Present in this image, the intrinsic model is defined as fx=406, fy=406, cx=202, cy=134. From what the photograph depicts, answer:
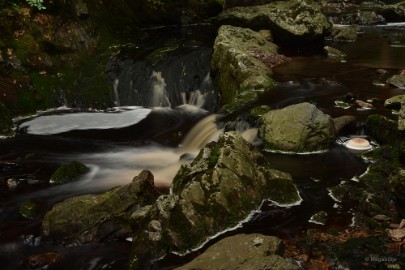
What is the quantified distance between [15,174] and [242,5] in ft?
59.4

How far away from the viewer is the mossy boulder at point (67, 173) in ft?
27.4

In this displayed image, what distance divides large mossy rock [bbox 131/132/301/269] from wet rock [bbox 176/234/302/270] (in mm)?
712

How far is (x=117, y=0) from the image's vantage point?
1839 cm

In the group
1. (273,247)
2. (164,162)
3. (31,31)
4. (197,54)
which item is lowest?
(164,162)

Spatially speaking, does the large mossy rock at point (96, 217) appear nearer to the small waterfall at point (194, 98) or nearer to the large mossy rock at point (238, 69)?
the large mossy rock at point (238, 69)

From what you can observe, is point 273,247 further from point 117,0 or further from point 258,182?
point 117,0

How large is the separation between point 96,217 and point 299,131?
4.75 meters

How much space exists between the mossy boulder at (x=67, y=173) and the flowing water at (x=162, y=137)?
0.58 ft

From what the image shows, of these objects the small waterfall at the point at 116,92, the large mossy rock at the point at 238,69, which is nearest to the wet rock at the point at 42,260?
the large mossy rock at the point at 238,69

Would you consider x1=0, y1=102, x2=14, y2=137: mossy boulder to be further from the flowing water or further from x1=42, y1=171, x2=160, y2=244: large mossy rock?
x1=42, y1=171, x2=160, y2=244: large mossy rock

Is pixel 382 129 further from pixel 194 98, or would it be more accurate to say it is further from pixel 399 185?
pixel 194 98

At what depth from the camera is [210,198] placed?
5855mm

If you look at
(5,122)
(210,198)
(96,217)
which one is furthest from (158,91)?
(210,198)

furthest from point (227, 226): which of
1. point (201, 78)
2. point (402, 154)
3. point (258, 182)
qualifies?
point (201, 78)
